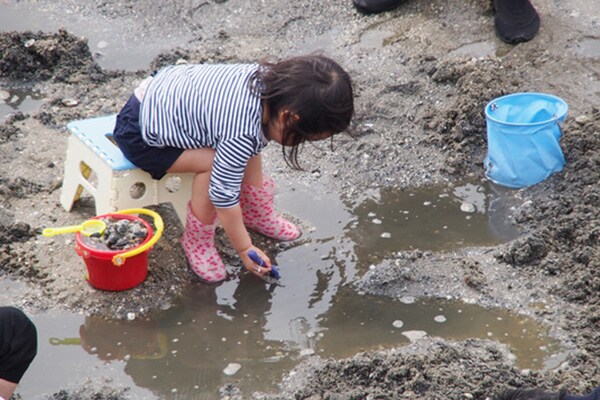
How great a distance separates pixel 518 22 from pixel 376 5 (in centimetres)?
94

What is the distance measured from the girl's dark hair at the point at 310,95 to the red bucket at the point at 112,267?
2.57ft

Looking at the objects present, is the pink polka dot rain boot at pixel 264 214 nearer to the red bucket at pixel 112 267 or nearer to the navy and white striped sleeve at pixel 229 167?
the navy and white striped sleeve at pixel 229 167

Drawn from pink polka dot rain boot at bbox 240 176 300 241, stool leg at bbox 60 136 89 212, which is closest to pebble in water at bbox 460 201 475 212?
pink polka dot rain boot at bbox 240 176 300 241

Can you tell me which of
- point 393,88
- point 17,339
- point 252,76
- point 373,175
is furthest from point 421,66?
point 17,339

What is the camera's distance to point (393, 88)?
5164 millimetres

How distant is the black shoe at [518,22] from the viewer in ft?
17.6

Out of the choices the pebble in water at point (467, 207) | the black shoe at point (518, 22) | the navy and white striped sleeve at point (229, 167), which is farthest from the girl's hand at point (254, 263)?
the black shoe at point (518, 22)

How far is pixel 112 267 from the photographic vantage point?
3.79m

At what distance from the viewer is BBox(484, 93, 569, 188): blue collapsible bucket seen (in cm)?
436

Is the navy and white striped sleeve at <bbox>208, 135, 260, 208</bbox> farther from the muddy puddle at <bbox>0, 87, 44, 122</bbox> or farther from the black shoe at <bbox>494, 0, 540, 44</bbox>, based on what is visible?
the black shoe at <bbox>494, 0, 540, 44</bbox>

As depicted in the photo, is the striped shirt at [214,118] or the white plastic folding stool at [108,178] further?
the white plastic folding stool at [108,178]

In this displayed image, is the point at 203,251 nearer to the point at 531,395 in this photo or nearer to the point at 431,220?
the point at 431,220

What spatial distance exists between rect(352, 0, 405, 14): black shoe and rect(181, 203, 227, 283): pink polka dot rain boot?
2354mm

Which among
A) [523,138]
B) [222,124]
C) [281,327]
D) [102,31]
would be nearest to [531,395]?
[281,327]
